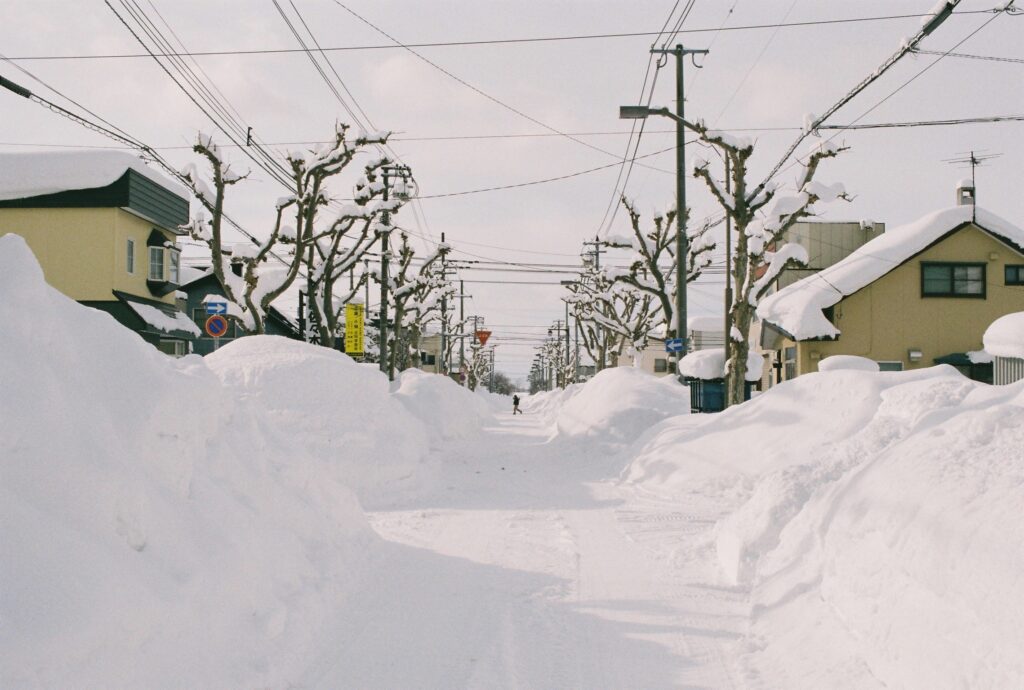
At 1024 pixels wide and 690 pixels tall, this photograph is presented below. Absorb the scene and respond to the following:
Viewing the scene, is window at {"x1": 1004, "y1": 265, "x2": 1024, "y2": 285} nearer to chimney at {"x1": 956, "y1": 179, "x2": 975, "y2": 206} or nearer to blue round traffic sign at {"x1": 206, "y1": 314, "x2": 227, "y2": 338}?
chimney at {"x1": 956, "y1": 179, "x2": 975, "y2": 206}

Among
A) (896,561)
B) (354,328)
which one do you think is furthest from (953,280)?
(896,561)

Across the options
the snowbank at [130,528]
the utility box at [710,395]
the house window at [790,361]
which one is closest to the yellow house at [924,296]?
the house window at [790,361]

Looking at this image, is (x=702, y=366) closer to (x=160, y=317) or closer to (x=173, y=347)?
(x=160, y=317)

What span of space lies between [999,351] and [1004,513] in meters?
17.2

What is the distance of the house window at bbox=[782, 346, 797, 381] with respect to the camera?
1166 inches

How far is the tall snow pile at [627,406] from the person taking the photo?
19531 millimetres

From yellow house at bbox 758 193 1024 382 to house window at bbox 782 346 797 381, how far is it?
158 cm

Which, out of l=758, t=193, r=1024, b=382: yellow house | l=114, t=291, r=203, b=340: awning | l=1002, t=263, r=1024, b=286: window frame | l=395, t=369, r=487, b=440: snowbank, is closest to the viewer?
l=395, t=369, r=487, b=440: snowbank

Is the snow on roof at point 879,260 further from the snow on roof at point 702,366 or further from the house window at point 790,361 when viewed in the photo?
the snow on roof at point 702,366

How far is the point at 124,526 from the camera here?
4.38m

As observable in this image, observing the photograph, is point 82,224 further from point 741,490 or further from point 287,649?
point 287,649

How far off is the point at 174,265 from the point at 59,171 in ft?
17.6

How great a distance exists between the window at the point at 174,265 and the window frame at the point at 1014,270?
28339 mm

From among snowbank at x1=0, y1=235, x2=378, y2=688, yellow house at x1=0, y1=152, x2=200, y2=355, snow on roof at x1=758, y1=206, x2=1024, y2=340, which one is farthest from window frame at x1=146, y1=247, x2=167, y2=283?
snowbank at x1=0, y1=235, x2=378, y2=688
